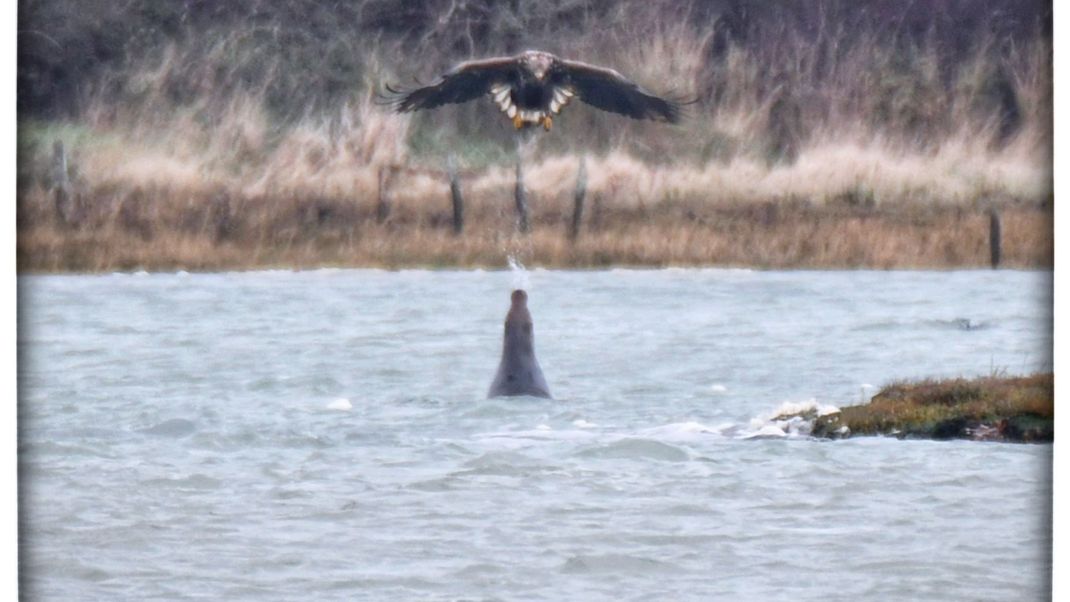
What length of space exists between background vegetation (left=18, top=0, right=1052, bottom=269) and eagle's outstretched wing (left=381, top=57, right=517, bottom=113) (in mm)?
46

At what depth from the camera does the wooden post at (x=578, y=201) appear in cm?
746

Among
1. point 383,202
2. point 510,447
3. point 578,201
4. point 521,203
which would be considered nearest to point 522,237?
point 521,203

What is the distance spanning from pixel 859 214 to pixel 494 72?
128 cm

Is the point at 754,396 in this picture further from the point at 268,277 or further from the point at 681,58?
the point at 268,277

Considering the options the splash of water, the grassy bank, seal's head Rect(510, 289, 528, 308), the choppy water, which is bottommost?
the choppy water

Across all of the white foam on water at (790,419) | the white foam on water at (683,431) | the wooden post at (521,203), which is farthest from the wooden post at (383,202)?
the white foam on water at (790,419)

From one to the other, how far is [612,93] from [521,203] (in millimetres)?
492

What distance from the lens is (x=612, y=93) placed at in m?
7.18

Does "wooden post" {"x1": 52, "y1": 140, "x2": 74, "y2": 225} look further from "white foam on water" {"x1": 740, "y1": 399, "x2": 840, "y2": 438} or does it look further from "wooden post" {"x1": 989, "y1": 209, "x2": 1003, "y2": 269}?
"wooden post" {"x1": 989, "y1": 209, "x2": 1003, "y2": 269}

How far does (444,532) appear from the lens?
20.9 feet

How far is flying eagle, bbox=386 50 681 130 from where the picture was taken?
718 cm

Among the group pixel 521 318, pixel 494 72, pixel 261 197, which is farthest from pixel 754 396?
pixel 261 197

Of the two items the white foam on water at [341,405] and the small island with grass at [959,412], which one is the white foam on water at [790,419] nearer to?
the small island with grass at [959,412]

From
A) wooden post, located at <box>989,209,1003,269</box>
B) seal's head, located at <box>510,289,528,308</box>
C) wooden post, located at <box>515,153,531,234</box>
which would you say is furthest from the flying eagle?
wooden post, located at <box>989,209,1003,269</box>
